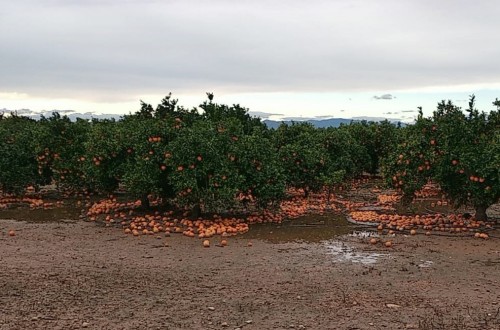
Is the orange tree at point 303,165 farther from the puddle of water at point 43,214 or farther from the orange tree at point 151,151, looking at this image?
the puddle of water at point 43,214

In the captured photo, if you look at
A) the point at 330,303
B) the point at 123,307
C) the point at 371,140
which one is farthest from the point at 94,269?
the point at 371,140

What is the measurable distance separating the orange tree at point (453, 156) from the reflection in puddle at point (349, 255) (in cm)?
359

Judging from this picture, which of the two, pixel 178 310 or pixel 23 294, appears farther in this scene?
pixel 23 294

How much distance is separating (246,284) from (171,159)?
247 inches

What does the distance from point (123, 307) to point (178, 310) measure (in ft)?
2.70

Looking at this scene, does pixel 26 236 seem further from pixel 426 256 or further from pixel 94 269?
pixel 426 256

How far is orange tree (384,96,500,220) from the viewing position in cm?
1271

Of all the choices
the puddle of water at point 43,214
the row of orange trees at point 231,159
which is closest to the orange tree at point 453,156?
the row of orange trees at point 231,159

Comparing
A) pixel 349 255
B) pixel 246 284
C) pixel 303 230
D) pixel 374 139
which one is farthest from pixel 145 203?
pixel 374 139

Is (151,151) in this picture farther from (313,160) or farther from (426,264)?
(426,264)

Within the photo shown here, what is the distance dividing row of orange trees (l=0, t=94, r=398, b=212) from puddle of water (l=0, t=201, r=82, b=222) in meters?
1.23

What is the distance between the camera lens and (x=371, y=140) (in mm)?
30375

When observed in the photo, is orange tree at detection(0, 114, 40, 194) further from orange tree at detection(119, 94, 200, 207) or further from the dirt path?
the dirt path

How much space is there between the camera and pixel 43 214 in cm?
1611
